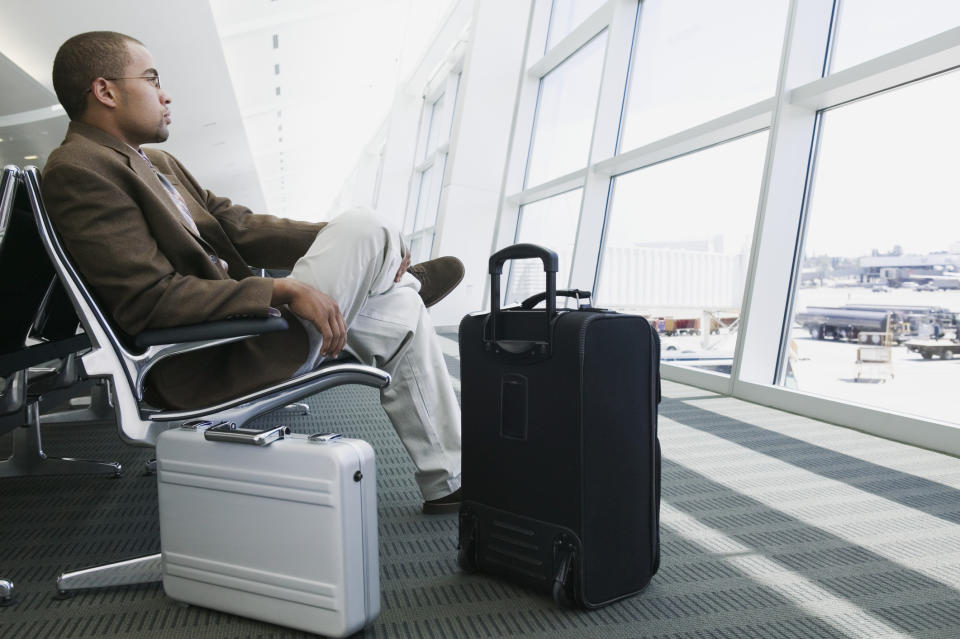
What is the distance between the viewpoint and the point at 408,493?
1575 mm

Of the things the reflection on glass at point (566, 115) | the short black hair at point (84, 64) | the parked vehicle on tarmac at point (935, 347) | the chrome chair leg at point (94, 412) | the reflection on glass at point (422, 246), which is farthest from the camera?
the reflection on glass at point (422, 246)

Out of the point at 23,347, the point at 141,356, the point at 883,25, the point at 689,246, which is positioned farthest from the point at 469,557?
the point at 689,246

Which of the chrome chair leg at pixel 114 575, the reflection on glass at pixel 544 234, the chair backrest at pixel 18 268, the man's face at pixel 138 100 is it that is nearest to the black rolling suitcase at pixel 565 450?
the chrome chair leg at pixel 114 575

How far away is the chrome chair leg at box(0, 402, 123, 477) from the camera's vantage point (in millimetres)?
1749

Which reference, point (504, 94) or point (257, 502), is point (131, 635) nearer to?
point (257, 502)

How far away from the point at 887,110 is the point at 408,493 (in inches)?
91.1

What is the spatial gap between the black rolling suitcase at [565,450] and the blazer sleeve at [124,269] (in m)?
0.40

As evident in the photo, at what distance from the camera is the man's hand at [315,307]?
956 millimetres

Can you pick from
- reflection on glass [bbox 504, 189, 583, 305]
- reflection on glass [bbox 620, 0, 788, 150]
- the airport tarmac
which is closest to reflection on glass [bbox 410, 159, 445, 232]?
reflection on glass [bbox 504, 189, 583, 305]

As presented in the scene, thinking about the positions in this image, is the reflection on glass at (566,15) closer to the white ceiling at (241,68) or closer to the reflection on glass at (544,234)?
the reflection on glass at (544,234)

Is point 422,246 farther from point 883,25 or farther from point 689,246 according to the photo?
point 883,25

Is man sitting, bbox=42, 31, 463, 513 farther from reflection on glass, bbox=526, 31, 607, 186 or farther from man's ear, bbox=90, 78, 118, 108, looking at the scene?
reflection on glass, bbox=526, 31, 607, 186

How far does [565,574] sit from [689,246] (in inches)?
121

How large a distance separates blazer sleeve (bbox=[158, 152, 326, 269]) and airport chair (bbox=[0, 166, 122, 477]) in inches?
13.5
